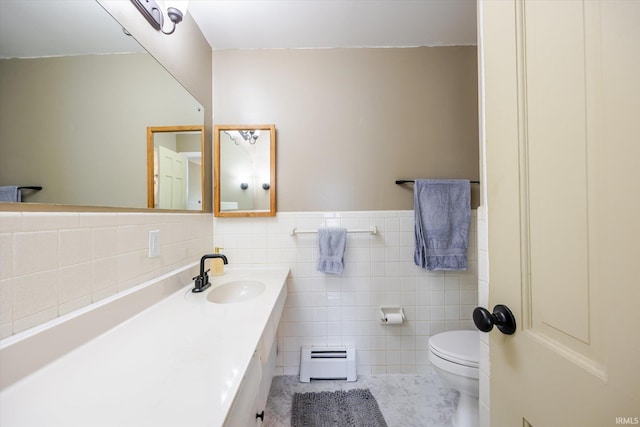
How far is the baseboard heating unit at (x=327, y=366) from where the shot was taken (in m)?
1.50

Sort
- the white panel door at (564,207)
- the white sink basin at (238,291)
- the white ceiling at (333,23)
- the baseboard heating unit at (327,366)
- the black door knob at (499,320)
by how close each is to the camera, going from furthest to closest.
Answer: the baseboard heating unit at (327,366) → the white ceiling at (333,23) → the white sink basin at (238,291) → the black door knob at (499,320) → the white panel door at (564,207)

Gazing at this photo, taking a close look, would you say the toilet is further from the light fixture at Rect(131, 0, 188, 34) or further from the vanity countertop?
the light fixture at Rect(131, 0, 188, 34)

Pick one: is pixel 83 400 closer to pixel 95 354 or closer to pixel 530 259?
pixel 95 354

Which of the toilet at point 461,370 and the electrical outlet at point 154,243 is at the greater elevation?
the electrical outlet at point 154,243

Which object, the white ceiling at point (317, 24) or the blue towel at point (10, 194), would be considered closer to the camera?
the blue towel at point (10, 194)

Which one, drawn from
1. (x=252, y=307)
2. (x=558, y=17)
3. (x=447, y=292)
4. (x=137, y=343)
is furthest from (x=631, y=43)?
(x=447, y=292)

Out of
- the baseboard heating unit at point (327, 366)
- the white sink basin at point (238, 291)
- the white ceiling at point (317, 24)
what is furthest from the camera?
the baseboard heating unit at point (327, 366)

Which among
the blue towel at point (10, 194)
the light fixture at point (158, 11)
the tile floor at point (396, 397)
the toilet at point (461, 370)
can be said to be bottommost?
the tile floor at point (396, 397)

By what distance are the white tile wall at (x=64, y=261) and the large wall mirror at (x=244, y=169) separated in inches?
23.4

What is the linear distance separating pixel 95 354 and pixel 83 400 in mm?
202

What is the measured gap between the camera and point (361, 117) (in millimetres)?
1601

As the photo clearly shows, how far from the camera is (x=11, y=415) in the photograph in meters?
0.41

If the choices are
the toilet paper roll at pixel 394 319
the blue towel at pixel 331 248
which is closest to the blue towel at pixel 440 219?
the toilet paper roll at pixel 394 319

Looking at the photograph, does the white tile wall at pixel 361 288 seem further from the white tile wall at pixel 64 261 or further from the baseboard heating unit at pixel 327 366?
the white tile wall at pixel 64 261
